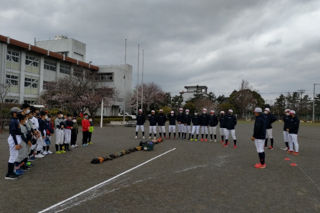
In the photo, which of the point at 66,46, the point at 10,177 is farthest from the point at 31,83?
the point at 10,177

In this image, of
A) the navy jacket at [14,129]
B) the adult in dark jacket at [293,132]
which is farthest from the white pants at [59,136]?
the adult in dark jacket at [293,132]

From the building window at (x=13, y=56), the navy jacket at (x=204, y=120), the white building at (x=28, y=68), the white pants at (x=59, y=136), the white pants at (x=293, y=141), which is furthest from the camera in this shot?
the building window at (x=13, y=56)

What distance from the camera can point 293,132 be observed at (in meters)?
11.7

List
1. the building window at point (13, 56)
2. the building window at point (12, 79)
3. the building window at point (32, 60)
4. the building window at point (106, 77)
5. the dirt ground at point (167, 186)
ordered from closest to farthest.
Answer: the dirt ground at point (167, 186) → the building window at point (12, 79) → the building window at point (13, 56) → the building window at point (32, 60) → the building window at point (106, 77)

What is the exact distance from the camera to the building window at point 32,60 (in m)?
39.3

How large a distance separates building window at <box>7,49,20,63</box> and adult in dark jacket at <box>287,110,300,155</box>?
1517 inches

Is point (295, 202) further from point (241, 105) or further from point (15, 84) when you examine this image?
point (241, 105)

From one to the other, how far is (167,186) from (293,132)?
27.3 ft

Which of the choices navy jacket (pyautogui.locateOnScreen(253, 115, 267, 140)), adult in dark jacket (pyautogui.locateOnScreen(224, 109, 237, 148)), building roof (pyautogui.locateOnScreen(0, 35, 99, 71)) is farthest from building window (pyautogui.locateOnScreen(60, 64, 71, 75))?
navy jacket (pyautogui.locateOnScreen(253, 115, 267, 140))

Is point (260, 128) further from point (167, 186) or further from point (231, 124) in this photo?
point (231, 124)

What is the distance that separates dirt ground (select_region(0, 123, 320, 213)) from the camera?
195 inches

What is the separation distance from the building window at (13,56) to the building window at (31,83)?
3.37m

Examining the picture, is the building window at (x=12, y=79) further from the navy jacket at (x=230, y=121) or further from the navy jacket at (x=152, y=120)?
the navy jacket at (x=230, y=121)

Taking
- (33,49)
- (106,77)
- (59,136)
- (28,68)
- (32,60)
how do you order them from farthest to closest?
(106,77), (32,60), (28,68), (33,49), (59,136)
